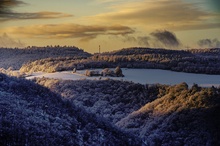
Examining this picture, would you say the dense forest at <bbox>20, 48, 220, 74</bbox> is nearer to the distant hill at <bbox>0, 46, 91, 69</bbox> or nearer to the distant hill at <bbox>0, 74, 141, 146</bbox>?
the distant hill at <bbox>0, 46, 91, 69</bbox>

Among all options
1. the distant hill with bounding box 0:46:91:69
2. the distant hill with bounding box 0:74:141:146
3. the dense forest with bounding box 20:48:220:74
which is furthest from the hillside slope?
the distant hill with bounding box 0:46:91:69

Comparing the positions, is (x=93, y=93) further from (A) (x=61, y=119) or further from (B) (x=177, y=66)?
(A) (x=61, y=119)

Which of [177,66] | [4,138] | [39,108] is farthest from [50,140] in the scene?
[177,66]

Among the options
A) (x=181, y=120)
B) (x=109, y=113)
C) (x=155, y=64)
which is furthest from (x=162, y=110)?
(x=155, y=64)

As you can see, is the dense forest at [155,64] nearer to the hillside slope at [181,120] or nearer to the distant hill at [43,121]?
the hillside slope at [181,120]

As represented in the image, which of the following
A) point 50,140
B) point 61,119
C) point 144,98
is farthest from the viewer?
point 144,98

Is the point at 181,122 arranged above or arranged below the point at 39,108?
below

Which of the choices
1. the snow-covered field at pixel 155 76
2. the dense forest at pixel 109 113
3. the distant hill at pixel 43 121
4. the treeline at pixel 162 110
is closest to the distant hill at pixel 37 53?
the snow-covered field at pixel 155 76
